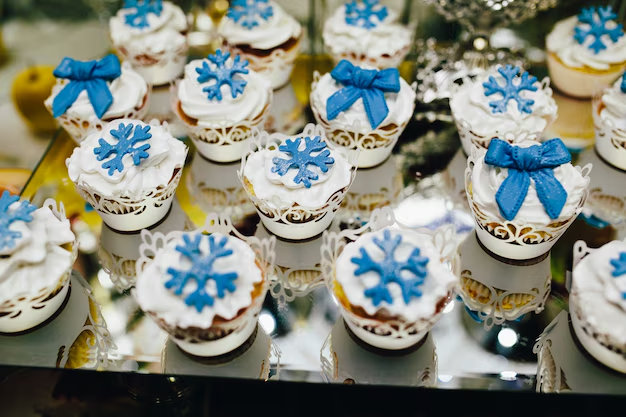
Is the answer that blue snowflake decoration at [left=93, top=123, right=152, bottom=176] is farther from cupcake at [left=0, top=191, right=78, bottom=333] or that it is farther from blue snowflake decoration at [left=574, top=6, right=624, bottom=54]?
blue snowflake decoration at [left=574, top=6, right=624, bottom=54]

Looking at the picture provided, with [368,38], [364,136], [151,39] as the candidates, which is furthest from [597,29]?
[151,39]

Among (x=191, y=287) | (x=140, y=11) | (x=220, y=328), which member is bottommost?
(x=220, y=328)

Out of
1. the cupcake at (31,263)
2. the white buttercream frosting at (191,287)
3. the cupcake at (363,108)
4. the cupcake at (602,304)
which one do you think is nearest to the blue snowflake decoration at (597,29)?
the cupcake at (363,108)

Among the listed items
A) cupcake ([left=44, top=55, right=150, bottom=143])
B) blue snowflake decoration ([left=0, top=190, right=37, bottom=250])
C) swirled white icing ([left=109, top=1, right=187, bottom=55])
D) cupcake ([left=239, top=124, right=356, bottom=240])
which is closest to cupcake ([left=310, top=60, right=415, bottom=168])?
cupcake ([left=239, top=124, right=356, bottom=240])

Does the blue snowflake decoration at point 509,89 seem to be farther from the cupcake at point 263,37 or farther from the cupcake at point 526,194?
the cupcake at point 263,37

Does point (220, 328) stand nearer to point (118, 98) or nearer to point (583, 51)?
point (118, 98)
